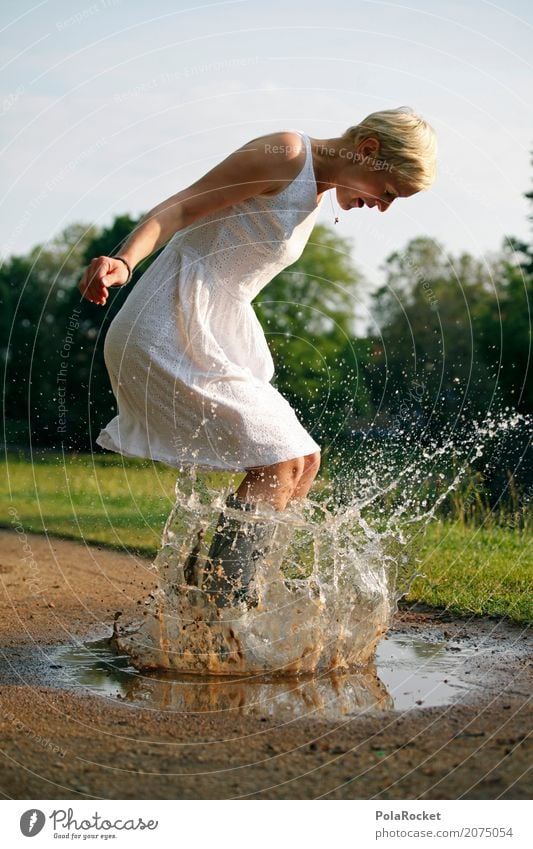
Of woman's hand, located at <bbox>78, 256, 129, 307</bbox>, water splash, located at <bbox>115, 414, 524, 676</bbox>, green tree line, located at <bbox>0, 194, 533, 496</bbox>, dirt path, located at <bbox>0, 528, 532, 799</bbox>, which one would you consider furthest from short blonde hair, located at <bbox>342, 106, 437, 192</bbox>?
green tree line, located at <bbox>0, 194, 533, 496</bbox>

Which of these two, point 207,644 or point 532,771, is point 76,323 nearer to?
point 207,644

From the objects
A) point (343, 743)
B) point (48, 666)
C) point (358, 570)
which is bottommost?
point (48, 666)

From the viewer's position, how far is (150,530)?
798 cm

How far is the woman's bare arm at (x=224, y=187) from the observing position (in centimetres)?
379

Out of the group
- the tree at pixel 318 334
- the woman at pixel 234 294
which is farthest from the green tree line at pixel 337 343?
the woman at pixel 234 294

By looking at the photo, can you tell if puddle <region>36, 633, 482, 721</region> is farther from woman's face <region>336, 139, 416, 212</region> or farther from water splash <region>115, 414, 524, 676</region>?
woman's face <region>336, 139, 416, 212</region>

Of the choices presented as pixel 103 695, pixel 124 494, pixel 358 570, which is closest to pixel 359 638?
pixel 358 570

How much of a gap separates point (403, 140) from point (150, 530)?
465 centimetres

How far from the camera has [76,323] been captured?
39.6 feet

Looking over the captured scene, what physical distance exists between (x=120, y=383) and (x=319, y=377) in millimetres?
6076

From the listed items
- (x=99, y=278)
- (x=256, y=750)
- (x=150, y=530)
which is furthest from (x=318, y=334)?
(x=256, y=750)

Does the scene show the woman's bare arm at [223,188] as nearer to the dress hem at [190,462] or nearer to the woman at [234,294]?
the woman at [234,294]

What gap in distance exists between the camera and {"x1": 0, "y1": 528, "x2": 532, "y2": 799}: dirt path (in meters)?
3.06
